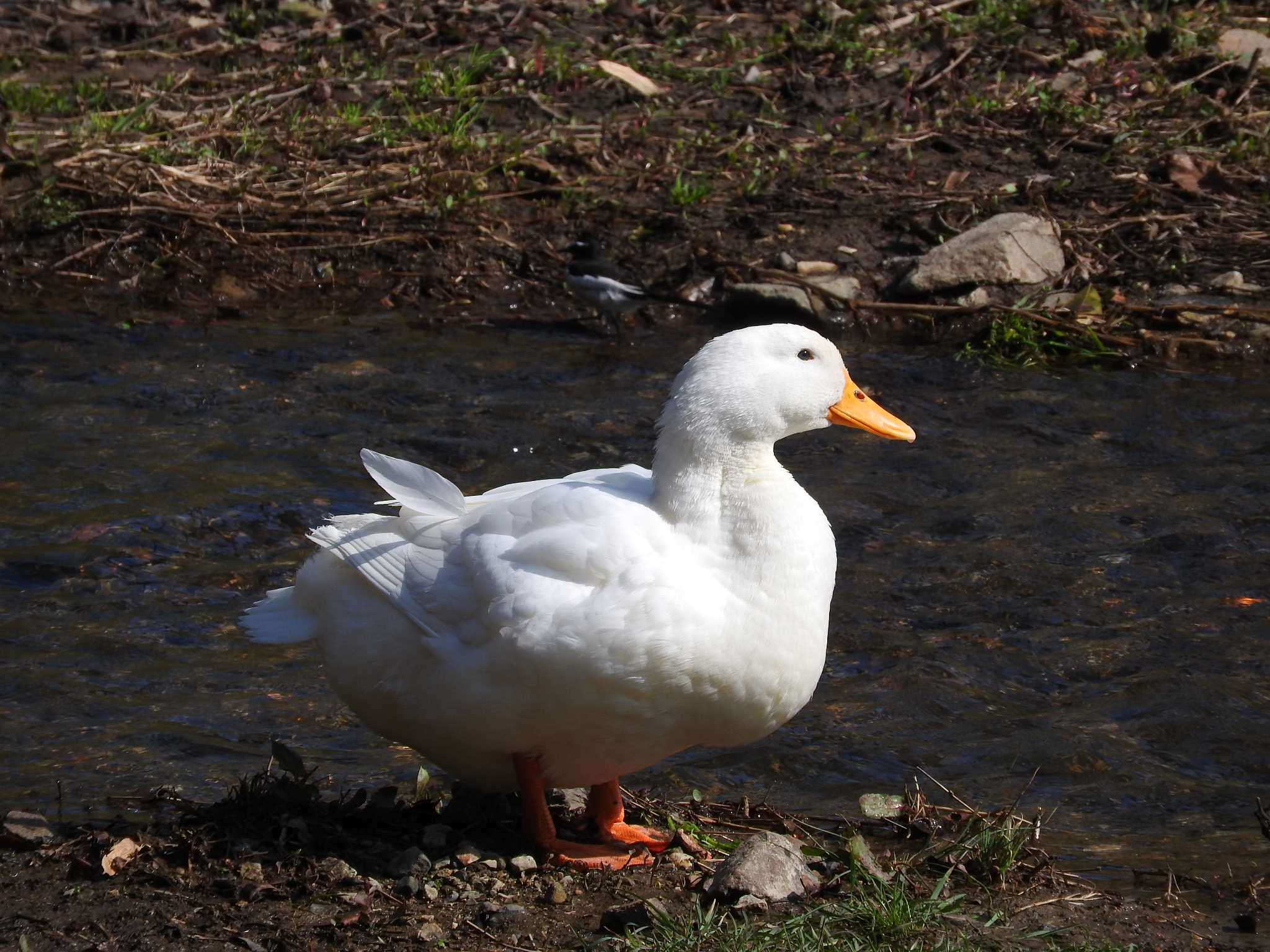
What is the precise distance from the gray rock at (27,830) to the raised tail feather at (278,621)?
704 millimetres

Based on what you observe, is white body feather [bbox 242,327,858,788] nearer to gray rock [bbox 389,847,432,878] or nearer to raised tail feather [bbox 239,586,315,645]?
raised tail feather [bbox 239,586,315,645]

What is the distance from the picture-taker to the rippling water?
451 cm

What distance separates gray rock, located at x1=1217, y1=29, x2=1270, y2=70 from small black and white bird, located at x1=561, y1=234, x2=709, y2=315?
462cm

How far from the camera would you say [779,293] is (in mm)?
7809

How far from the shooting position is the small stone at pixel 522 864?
3.71 metres

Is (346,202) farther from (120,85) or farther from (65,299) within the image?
(120,85)

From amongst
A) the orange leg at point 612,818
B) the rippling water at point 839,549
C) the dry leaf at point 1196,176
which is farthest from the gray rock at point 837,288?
the orange leg at point 612,818

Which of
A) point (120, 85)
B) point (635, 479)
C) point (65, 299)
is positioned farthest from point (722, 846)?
point (120, 85)

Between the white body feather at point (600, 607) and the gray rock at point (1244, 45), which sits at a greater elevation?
the gray rock at point (1244, 45)

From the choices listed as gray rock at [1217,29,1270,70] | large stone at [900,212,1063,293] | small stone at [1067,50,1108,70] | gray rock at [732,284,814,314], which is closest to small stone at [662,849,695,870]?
gray rock at [732,284,814,314]

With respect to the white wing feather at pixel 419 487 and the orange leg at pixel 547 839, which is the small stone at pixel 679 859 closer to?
the orange leg at pixel 547 839

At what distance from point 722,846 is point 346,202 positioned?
5.64 metres

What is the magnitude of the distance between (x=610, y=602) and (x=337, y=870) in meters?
0.93

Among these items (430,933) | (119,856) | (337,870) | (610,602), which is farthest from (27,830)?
(610,602)
